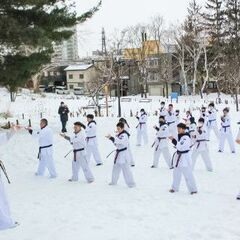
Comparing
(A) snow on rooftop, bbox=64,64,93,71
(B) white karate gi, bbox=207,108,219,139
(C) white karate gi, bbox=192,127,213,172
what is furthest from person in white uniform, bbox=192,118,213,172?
(A) snow on rooftop, bbox=64,64,93,71

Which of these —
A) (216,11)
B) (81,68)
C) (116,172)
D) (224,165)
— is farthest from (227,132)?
(81,68)

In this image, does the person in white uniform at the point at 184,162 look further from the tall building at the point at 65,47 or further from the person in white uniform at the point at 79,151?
the tall building at the point at 65,47

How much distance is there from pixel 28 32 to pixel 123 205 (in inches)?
253

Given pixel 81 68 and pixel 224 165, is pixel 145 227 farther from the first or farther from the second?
pixel 81 68

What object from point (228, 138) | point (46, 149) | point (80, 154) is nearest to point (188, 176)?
point (80, 154)

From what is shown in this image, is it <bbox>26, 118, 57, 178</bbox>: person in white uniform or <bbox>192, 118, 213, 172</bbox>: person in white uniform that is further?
<bbox>192, 118, 213, 172</bbox>: person in white uniform

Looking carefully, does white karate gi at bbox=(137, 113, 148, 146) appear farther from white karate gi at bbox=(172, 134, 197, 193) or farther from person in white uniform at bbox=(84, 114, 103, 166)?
white karate gi at bbox=(172, 134, 197, 193)

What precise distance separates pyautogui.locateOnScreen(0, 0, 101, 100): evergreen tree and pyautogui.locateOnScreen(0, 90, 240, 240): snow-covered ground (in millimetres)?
3264

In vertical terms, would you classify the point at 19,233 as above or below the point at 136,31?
below

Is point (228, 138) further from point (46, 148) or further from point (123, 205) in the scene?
point (123, 205)

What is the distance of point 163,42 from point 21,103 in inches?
1014

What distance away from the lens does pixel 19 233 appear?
8.48 meters

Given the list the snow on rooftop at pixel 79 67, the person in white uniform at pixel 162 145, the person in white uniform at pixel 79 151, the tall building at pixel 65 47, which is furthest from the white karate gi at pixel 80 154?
the snow on rooftop at pixel 79 67

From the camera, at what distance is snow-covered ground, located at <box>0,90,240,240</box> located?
27.7 ft
